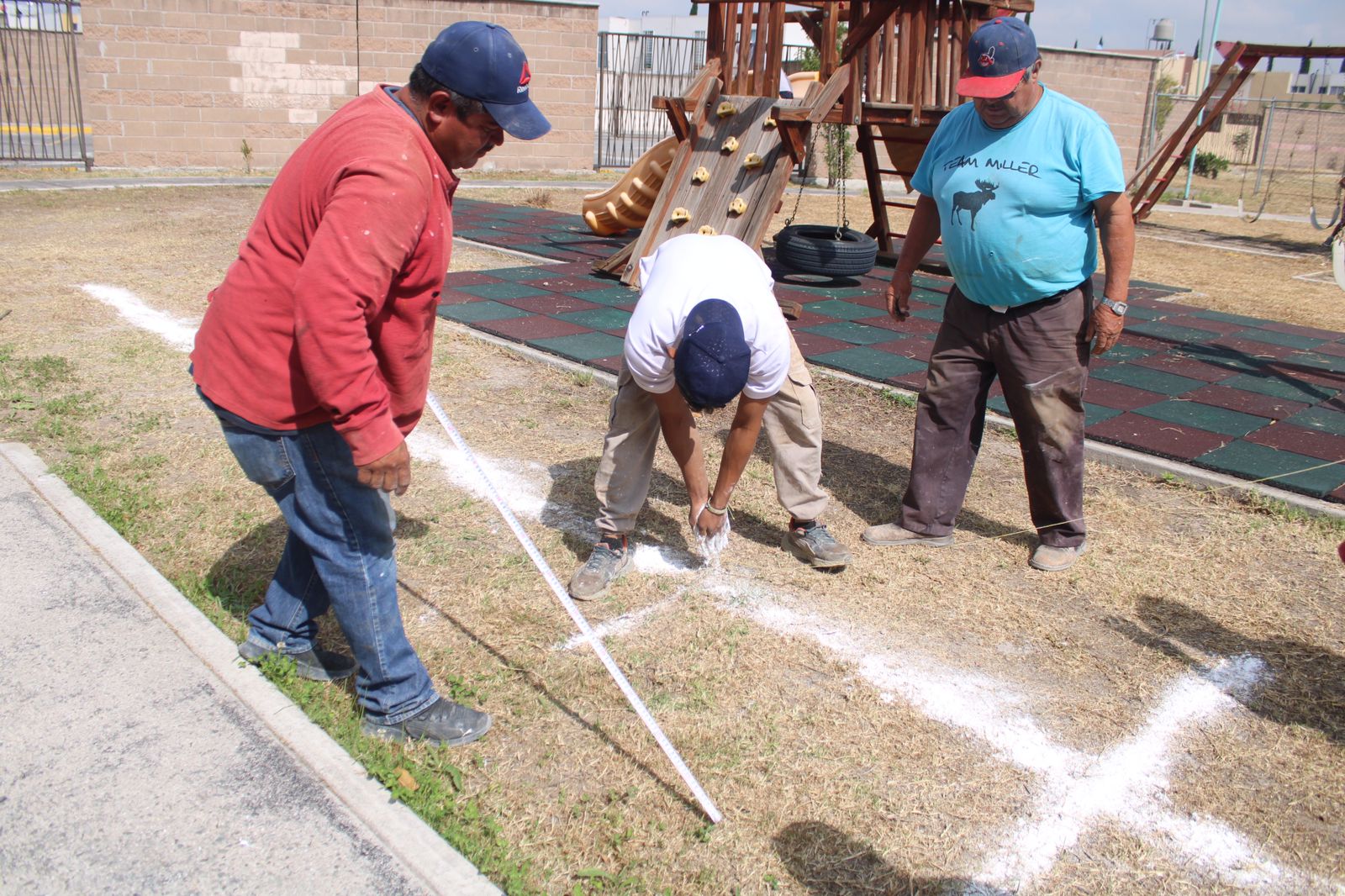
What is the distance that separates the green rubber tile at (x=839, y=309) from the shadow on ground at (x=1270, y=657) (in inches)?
187

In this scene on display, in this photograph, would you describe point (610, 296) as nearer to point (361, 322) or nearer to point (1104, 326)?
point (1104, 326)

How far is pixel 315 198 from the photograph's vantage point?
2.21 metres

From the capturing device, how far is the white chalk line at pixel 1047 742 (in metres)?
2.50

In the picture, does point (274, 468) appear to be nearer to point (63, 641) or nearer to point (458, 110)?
point (458, 110)

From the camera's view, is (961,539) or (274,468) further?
(961,539)

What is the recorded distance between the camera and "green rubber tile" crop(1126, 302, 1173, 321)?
28.8 ft

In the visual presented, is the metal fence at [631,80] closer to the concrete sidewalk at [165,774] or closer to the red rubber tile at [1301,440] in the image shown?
the red rubber tile at [1301,440]

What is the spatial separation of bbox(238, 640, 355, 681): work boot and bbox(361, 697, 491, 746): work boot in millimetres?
293

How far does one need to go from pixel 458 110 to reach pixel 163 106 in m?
16.5

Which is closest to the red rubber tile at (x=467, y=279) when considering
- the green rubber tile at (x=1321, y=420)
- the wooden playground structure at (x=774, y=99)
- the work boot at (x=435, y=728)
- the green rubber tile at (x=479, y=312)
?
the green rubber tile at (x=479, y=312)

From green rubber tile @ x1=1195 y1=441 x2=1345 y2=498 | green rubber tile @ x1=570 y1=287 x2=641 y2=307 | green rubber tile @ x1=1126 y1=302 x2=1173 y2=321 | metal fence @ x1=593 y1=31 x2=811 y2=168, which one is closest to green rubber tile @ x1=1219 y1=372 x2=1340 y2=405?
green rubber tile @ x1=1195 y1=441 x2=1345 y2=498

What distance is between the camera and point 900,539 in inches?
167

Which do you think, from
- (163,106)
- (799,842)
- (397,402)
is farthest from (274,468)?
(163,106)

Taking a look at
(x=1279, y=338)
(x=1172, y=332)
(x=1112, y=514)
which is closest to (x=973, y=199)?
(x=1112, y=514)
